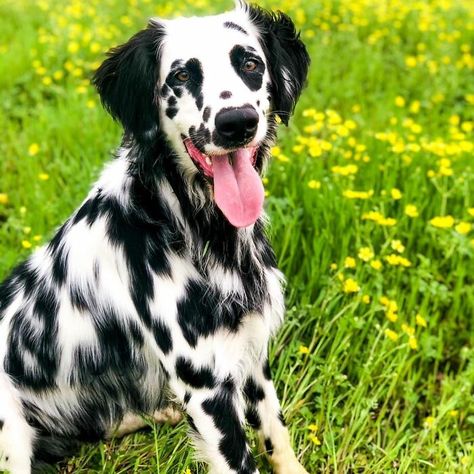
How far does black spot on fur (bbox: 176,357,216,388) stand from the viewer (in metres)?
2.38

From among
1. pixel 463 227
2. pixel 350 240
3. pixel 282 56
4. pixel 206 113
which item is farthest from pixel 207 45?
pixel 463 227

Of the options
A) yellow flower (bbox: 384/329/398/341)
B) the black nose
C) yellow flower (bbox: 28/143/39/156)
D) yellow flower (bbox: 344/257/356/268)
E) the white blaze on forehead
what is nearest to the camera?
the black nose

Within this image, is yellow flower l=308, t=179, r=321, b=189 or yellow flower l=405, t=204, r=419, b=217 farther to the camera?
yellow flower l=308, t=179, r=321, b=189

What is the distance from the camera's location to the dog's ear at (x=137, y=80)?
2.31 metres

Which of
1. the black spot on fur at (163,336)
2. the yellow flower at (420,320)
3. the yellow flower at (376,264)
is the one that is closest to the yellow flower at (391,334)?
the yellow flower at (420,320)

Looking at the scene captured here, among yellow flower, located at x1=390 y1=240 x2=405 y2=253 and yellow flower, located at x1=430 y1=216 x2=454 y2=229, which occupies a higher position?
yellow flower, located at x1=430 y1=216 x2=454 y2=229

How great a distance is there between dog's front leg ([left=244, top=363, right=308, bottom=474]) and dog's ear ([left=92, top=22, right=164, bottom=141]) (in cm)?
107

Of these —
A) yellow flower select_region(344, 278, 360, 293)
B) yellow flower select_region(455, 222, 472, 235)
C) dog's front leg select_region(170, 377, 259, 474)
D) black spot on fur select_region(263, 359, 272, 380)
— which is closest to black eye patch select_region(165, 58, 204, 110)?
dog's front leg select_region(170, 377, 259, 474)

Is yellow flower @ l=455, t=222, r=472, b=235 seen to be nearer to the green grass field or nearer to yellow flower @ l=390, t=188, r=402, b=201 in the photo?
the green grass field

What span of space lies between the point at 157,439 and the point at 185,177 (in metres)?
1.06

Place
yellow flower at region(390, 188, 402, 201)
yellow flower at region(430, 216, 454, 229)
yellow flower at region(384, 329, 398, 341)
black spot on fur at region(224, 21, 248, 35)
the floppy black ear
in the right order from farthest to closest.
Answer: yellow flower at region(390, 188, 402, 201) → yellow flower at region(430, 216, 454, 229) → yellow flower at region(384, 329, 398, 341) → the floppy black ear → black spot on fur at region(224, 21, 248, 35)

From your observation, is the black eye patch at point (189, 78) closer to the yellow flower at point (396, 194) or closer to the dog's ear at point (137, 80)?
the dog's ear at point (137, 80)

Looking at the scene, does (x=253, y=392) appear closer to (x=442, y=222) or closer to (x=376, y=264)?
(x=376, y=264)

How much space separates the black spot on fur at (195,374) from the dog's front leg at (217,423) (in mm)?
14
